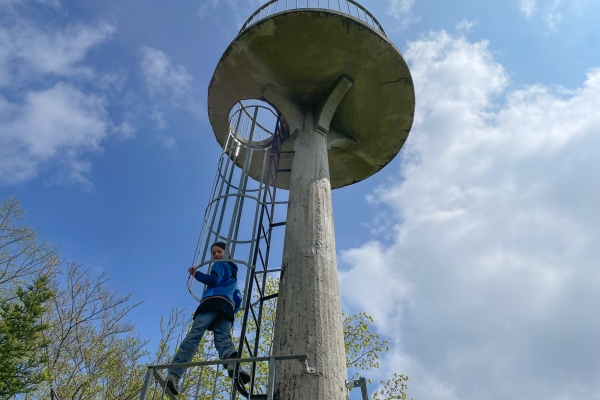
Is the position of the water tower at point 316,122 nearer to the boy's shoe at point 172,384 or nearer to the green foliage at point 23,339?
the boy's shoe at point 172,384

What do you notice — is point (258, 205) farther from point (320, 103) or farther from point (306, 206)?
point (320, 103)

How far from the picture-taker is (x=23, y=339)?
15.2m

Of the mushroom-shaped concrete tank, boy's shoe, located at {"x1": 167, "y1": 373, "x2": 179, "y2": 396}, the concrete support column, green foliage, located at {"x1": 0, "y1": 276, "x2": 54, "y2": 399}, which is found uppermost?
the mushroom-shaped concrete tank

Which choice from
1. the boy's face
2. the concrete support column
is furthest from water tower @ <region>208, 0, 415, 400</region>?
the boy's face

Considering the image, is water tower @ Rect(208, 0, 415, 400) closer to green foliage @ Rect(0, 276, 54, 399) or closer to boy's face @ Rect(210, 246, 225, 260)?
boy's face @ Rect(210, 246, 225, 260)

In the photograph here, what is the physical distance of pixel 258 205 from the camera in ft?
22.5

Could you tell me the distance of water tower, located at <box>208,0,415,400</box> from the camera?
16.7 ft

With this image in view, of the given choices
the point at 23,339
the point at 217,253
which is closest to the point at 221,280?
the point at 217,253

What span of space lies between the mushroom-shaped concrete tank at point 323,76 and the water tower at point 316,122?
0.02 m

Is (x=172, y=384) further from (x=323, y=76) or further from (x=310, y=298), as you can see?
(x=323, y=76)

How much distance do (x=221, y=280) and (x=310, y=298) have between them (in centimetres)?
118

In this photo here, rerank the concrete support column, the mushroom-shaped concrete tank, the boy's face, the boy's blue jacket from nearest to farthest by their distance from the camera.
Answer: the concrete support column
the boy's blue jacket
the boy's face
the mushroom-shaped concrete tank

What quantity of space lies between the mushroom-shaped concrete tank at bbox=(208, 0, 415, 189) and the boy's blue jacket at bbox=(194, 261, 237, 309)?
11.6 feet

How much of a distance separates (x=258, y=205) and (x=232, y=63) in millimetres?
3741
